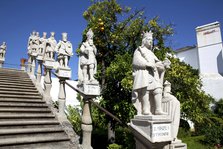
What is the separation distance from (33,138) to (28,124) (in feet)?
2.22

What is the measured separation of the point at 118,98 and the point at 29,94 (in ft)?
14.2

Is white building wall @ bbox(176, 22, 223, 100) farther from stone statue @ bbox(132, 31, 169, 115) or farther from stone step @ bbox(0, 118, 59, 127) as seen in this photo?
stone statue @ bbox(132, 31, 169, 115)

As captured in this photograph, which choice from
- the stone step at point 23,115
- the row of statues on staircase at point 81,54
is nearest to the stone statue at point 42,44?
the row of statues on staircase at point 81,54

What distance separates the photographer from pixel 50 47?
10.8 metres

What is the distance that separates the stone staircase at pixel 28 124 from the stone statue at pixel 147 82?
8.03 feet

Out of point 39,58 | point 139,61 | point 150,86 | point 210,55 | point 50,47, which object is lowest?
point 150,86

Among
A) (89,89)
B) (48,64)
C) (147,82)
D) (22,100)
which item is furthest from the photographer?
(48,64)

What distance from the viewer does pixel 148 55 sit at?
4.77m

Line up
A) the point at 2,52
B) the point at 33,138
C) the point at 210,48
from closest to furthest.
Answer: the point at 33,138 < the point at 2,52 < the point at 210,48

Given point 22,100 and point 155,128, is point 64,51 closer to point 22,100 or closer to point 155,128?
point 22,100

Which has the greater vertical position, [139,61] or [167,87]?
[139,61]

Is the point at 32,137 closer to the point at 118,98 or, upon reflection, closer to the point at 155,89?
the point at 155,89

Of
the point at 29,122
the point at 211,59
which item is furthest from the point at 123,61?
the point at 211,59

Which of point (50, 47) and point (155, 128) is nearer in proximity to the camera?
point (155, 128)
